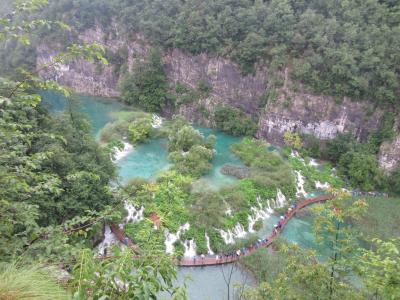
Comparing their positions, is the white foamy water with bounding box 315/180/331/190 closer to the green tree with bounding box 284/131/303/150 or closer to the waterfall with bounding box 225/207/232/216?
the green tree with bounding box 284/131/303/150

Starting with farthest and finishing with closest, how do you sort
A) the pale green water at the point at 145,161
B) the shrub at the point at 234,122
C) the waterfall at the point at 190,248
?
the shrub at the point at 234,122 → the pale green water at the point at 145,161 → the waterfall at the point at 190,248

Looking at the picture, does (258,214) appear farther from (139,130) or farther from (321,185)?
(139,130)

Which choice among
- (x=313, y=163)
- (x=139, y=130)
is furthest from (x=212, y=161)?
(x=313, y=163)

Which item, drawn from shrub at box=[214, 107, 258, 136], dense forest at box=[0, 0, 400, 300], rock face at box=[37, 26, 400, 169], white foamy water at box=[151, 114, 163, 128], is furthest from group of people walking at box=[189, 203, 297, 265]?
white foamy water at box=[151, 114, 163, 128]

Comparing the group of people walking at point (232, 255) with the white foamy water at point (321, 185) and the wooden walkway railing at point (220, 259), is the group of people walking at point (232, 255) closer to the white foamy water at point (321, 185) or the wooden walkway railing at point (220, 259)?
the wooden walkway railing at point (220, 259)

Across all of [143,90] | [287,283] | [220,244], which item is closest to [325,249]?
[220,244]

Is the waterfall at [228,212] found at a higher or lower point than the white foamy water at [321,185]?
higher

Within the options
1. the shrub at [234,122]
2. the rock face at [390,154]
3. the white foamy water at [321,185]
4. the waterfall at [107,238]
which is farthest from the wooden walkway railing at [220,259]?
the shrub at [234,122]
